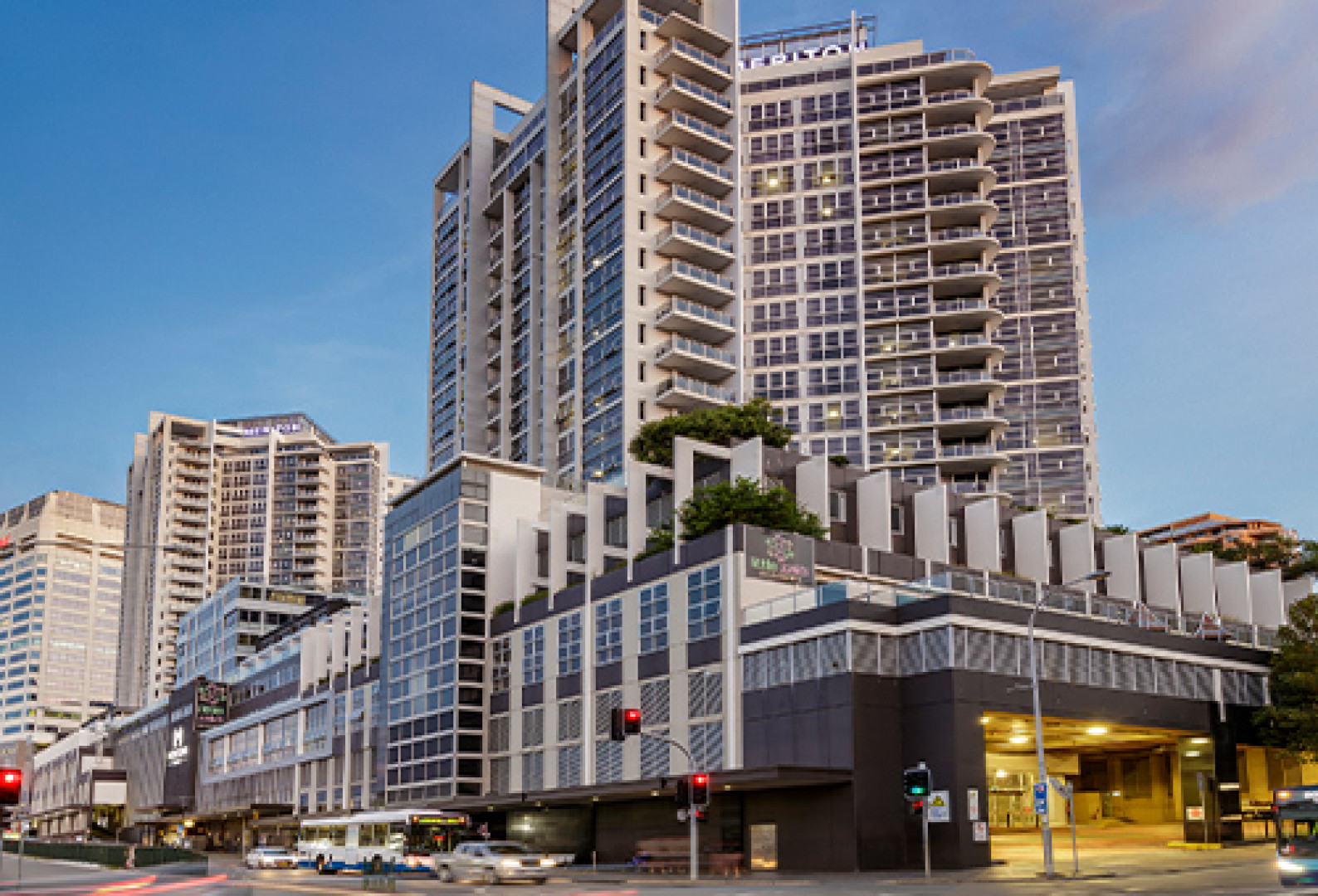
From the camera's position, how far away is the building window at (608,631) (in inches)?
2864

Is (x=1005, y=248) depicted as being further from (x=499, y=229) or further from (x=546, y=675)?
(x=546, y=675)

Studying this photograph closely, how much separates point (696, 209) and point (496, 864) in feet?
255

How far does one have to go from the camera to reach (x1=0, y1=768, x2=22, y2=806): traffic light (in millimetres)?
30230

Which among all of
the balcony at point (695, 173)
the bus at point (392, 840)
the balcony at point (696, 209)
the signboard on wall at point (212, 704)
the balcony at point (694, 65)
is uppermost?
the balcony at point (694, 65)

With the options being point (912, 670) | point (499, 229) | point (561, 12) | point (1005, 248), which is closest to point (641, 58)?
point (561, 12)

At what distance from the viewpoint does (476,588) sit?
8656 cm

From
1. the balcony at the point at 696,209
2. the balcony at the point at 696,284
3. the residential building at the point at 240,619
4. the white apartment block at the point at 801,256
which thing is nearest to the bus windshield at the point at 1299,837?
the white apartment block at the point at 801,256

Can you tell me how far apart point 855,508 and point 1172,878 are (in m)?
38.7

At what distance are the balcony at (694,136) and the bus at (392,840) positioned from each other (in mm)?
68236

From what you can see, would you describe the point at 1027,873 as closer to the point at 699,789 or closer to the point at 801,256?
the point at 699,789

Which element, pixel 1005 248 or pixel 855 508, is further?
pixel 1005 248

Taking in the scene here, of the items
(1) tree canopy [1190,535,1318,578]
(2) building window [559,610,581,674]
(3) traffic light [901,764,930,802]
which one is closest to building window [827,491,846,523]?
(2) building window [559,610,581,674]

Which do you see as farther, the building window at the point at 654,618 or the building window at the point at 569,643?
the building window at the point at 569,643

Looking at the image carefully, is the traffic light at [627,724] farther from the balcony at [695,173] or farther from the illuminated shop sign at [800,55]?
the illuminated shop sign at [800,55]
